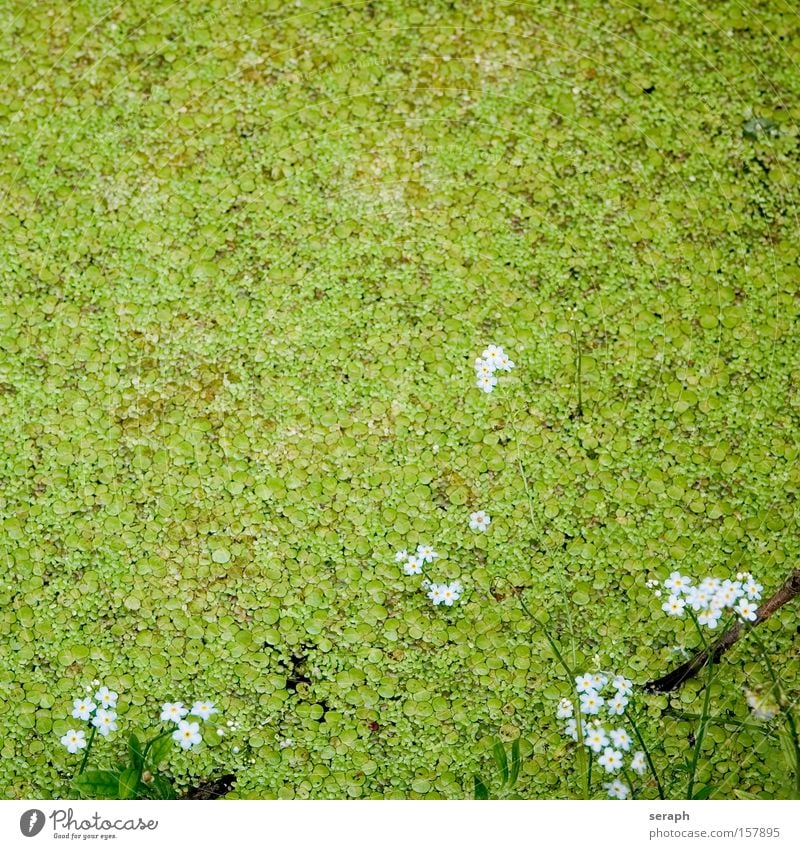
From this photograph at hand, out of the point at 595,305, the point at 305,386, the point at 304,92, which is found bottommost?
the point at 305,386

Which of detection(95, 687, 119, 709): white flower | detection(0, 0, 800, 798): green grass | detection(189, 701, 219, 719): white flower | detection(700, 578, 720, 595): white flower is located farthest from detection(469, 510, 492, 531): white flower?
detection(95, 687, 119, 709): white flower

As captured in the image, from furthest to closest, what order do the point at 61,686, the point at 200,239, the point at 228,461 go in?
the point at 200,239, the point at 228,461, the point at 61,686

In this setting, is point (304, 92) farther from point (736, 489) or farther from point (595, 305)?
point (736, 489)

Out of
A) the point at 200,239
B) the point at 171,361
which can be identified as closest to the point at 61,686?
the point at 171,361

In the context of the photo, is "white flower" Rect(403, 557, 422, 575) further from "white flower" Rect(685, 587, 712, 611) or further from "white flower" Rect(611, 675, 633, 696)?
"white flower" Rect(685, 587, 712, 611)

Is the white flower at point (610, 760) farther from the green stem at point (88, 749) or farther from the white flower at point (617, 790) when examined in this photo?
the green stem at point (88, 749)

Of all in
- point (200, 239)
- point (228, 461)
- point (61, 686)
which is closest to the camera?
point (61, 686)

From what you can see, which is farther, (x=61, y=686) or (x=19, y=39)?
(x=19, y=39)

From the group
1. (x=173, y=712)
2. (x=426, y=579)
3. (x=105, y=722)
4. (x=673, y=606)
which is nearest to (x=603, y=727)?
(x=673, y=606)
